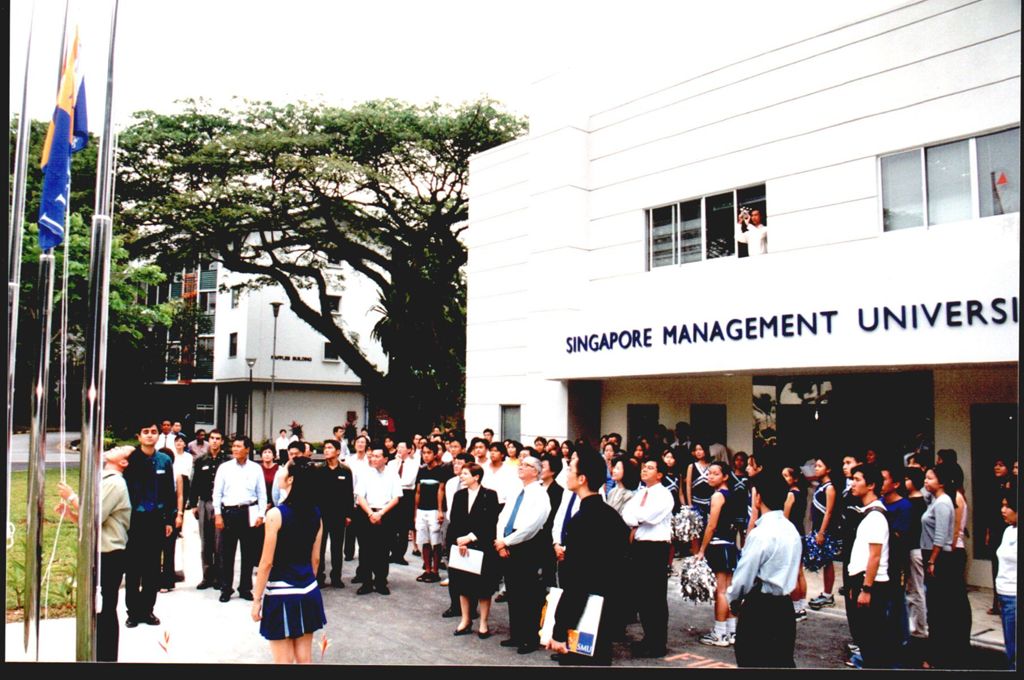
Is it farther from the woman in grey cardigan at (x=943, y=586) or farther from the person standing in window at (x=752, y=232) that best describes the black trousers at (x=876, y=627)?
the person standing in window at (x=752, y=232)

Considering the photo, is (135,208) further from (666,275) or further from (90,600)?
(90,600)

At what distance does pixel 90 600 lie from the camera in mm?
5344

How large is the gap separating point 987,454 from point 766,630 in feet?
20.3

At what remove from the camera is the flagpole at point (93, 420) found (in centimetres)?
532

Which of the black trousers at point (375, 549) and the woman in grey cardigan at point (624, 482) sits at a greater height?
the woman in grey cardigan at point (624, 482)

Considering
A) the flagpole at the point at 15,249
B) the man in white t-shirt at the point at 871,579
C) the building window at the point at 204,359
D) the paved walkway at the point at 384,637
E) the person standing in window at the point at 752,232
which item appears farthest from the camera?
the building window at the point at 204,359

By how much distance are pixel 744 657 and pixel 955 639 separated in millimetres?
2854

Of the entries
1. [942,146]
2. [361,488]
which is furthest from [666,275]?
[361,488]

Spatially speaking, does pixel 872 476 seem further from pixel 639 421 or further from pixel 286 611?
pixel 639 421

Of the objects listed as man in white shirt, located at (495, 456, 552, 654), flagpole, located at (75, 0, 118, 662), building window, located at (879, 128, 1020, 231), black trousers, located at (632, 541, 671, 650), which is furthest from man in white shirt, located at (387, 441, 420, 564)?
building window, located at (879, 128, 1020, 231)

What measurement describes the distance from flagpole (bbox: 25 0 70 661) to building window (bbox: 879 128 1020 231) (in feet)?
31.6

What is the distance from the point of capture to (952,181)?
32.6 ft

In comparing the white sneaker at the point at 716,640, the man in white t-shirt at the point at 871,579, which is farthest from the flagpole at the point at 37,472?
the man in white t-shirt at the point at 871,579

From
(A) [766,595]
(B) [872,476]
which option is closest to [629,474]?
(B) [872,476]
